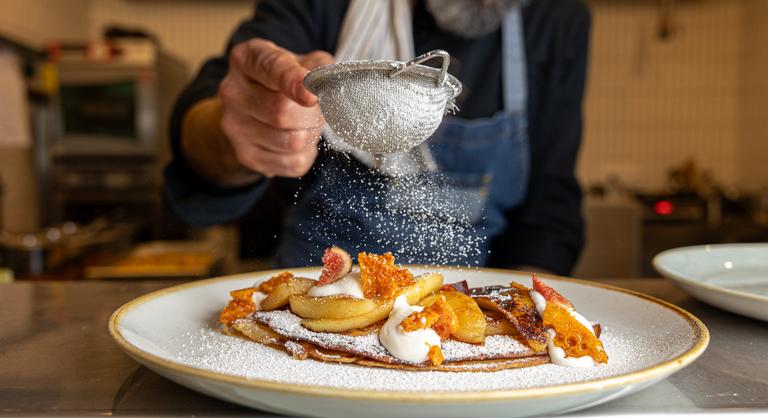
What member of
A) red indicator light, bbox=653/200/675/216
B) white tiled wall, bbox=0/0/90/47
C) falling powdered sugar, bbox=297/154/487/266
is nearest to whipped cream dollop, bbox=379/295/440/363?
falling powdered sugar, bbox=297/154/487/266

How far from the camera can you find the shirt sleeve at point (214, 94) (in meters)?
1.59

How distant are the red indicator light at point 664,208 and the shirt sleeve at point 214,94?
238 centimetres

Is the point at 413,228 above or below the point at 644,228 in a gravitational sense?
above

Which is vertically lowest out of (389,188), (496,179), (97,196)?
(97,196)

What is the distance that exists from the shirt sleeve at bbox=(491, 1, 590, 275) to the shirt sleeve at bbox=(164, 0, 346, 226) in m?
0.67

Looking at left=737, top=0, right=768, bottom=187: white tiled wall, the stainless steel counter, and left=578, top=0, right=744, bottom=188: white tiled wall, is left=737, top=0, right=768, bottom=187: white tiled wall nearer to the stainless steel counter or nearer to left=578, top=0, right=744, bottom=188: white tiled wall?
left=578, top=0, right=744, bottom=188: white tiled wall

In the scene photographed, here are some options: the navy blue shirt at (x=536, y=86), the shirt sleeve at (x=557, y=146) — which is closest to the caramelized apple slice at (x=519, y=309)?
the navy blue shirt at (x=536, y=86)

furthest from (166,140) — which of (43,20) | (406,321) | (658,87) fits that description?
(406,321)

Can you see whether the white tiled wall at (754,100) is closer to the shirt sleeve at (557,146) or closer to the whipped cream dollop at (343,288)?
the shirt sleeve at (557,146)

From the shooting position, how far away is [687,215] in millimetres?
3533

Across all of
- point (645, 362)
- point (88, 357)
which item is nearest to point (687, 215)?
point (645, 362)

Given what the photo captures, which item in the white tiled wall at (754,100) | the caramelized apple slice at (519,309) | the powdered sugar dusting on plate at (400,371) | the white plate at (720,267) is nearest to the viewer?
the powdered sugar dusting on plate at (400,371)

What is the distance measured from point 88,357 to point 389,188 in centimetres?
47

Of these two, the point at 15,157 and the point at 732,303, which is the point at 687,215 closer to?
the point at 732,303
